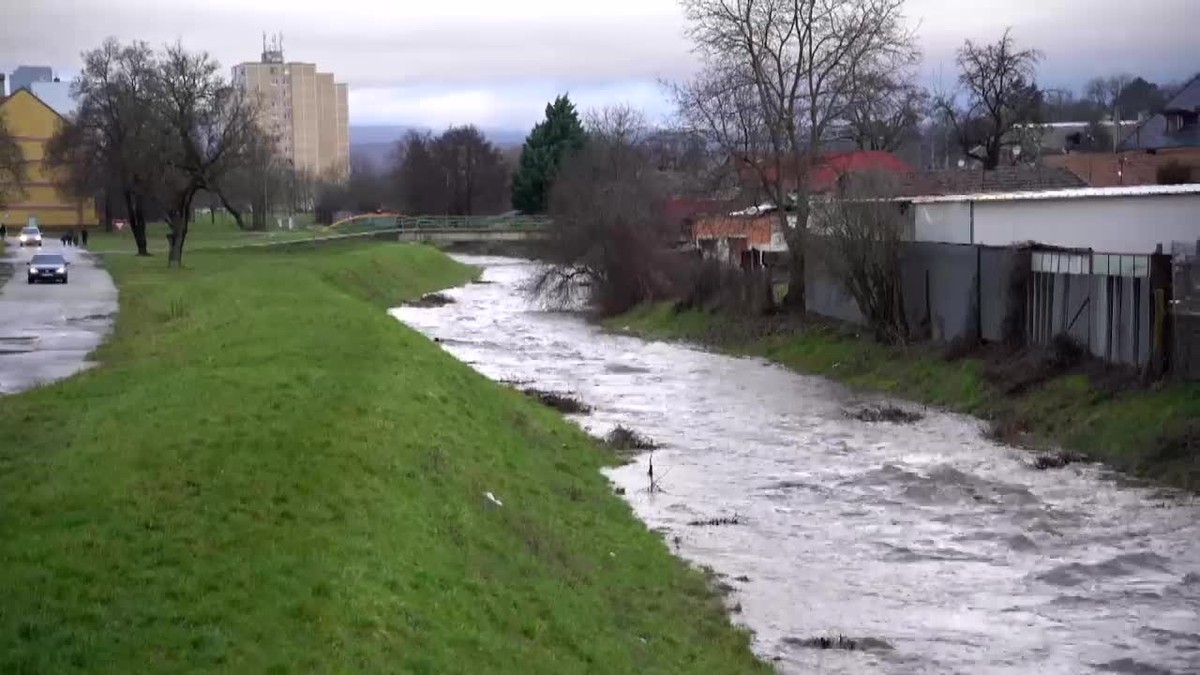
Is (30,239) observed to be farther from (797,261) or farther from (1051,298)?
(1051,298)

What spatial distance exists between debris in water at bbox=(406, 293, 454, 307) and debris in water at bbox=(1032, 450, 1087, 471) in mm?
48034

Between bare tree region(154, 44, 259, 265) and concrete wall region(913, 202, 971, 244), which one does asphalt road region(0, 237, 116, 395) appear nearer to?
bare tree region(154, 44, 259, 265)

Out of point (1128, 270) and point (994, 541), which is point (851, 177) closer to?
point (1128, 270)

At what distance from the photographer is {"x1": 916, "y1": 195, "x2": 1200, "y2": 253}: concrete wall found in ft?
95.6

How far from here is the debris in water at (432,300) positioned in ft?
234

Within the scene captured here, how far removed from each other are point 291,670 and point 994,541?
1237cm

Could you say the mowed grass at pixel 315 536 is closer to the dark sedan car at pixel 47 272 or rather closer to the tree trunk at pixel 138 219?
the dark sedan car at pixel 47 272

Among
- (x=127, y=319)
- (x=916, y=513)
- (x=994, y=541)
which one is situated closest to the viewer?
(x=994, y=541)

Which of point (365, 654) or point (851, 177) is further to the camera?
point (851, 177)

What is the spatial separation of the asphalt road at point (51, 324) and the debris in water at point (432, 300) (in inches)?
570

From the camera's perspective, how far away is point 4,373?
27797mm

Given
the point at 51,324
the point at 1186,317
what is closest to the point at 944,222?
the point at 1186,317

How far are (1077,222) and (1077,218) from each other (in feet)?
0.31

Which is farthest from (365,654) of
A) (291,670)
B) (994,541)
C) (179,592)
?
(994,541)
